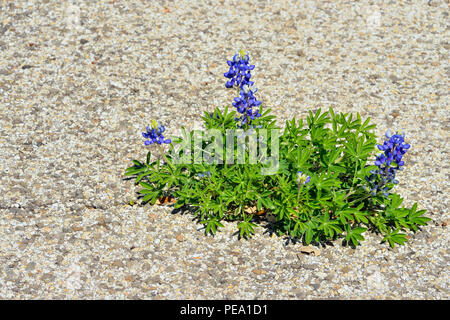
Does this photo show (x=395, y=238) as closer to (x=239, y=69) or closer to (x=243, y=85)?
(x=243, y=85)

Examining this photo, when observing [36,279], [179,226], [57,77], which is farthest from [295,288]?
[57,77]

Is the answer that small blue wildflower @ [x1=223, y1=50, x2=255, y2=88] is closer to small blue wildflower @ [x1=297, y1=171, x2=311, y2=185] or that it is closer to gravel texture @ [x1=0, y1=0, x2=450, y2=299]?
small blue wildflower @ [x1=297, y1=171, x2=311, y2=185]

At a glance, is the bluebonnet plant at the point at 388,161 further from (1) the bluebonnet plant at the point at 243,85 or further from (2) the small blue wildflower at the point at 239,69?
(2) the small blue wildflower at the point at 239,69

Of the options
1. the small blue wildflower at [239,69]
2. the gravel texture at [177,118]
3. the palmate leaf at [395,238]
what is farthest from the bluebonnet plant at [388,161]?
the small blue wildflower at [239,69]

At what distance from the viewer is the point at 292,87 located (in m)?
5.08

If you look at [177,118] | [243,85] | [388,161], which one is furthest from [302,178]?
[177,118]

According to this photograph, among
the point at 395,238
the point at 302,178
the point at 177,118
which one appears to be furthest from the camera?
the point at 177,118

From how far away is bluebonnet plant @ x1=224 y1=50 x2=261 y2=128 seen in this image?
11.8 feet

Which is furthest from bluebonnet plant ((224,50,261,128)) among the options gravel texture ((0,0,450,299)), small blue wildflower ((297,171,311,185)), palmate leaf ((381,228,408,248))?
palmate leaf ((381,228,408,248))

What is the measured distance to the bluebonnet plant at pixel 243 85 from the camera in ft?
11.8

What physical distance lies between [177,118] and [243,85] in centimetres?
124

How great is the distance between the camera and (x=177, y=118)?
4.75m

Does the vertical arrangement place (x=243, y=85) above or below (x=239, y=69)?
below

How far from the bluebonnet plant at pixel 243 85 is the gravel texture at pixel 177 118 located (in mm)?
838
